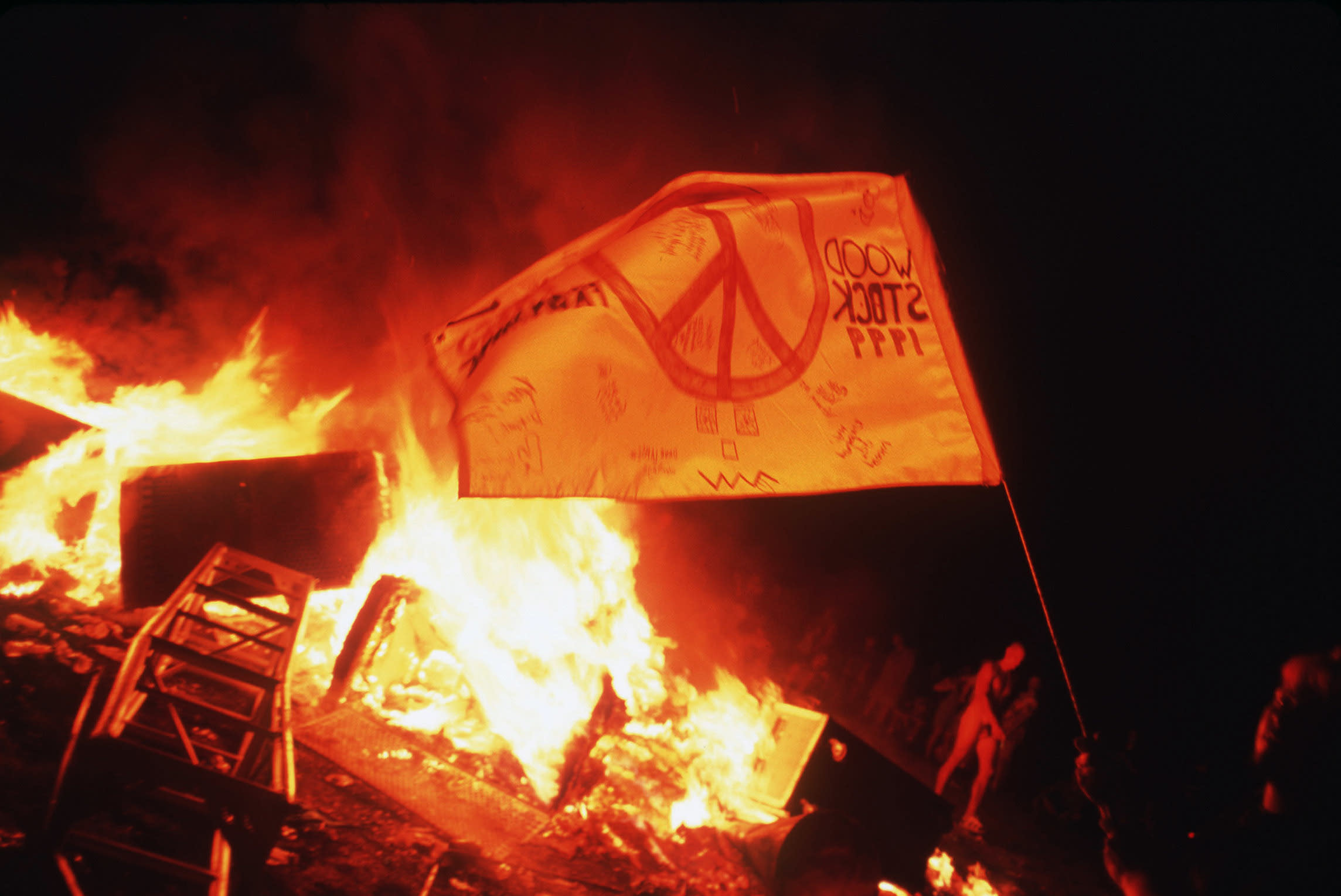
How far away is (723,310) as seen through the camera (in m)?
2.49

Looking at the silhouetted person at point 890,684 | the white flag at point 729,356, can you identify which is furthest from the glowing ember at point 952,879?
the white flag at point 729,356

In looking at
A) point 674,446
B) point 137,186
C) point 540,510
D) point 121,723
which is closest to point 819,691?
point 540,510

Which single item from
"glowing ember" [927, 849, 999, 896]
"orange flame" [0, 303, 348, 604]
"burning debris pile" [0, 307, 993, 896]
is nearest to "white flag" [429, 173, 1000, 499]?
"burning debris pile" [0, 307, 993, 896]

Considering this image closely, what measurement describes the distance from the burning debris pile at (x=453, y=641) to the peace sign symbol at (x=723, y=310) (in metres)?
3.87

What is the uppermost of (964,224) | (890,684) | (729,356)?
(964,224)

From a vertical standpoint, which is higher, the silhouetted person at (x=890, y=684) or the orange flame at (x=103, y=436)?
the silhouetted person at (x=890, y=684)

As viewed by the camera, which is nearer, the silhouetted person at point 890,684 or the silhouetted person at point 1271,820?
the silhouetted person at point 1271,820

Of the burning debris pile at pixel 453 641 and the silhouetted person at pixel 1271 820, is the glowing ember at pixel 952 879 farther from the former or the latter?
the silhouetted person at pixel 1271 820

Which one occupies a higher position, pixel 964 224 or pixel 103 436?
pixel 964 224

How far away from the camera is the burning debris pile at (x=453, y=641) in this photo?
526 centimetres

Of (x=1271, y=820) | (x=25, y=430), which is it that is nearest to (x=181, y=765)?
(x=1271, y=820)

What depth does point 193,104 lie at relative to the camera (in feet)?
24.8

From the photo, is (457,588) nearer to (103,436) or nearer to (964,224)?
(103,436)

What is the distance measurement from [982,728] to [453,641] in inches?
214
